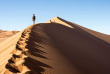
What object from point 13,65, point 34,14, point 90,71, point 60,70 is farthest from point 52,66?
point 34,14

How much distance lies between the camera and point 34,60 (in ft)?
11.2

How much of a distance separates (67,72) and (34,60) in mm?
740

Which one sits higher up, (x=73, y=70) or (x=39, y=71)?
(x=39, y=71)

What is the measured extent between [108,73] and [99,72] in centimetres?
47

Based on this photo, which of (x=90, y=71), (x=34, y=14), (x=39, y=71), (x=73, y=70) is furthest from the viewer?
(x=34, y=14)

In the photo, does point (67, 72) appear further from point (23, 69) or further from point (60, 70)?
point (23, 69)

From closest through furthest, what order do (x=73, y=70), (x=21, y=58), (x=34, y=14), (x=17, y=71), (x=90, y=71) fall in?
1. (x=17, y=71)
2. (x=21, y=58)
3. (x=73, y=70)
4. (x=90, y=71)
5. (x=34, y=14)

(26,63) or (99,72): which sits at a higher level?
(26,63)

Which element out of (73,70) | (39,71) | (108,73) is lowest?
(108,73)

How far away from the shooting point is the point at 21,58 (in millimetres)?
3314

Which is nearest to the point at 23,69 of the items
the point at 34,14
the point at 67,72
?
the point at 67,72

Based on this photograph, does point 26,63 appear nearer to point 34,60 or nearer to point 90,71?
point 34,60

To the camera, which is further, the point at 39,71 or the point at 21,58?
the point at 21,58

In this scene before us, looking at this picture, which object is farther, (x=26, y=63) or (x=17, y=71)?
(x=26, y=63)
